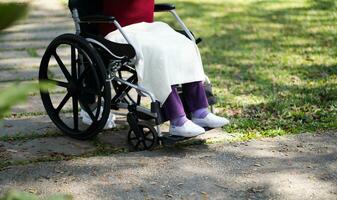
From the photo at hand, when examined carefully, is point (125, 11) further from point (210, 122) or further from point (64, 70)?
point (210, 122)

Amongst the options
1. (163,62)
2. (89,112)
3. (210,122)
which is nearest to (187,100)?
(210,122)

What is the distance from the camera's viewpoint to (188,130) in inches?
108

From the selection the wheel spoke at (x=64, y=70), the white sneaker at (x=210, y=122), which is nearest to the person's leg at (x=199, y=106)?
the white sneaker at (x=210, y=122)

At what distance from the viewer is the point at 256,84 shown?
4.23 metres

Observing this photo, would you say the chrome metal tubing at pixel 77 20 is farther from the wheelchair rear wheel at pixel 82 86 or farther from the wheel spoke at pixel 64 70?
the wheel spoke at pixel 64 70

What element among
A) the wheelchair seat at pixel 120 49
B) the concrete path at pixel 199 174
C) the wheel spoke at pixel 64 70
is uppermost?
the wheelchair seat at pixel 120 49

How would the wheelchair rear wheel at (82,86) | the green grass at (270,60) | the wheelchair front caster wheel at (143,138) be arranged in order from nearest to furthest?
the wheelchair rear wheel at (82,86), the wheelchair front caster wheel at (143,138), the green grass at (270,60)

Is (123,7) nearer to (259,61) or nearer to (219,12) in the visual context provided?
(259,61)

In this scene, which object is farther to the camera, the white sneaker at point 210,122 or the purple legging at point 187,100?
the white sneaker at point 210,122

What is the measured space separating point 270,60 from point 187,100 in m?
2.11

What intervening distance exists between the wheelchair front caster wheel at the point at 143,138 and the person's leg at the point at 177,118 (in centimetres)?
11

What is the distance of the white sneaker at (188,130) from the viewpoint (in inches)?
108

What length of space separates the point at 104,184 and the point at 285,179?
849mm

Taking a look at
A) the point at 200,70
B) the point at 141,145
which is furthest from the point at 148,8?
the point at 141,145
